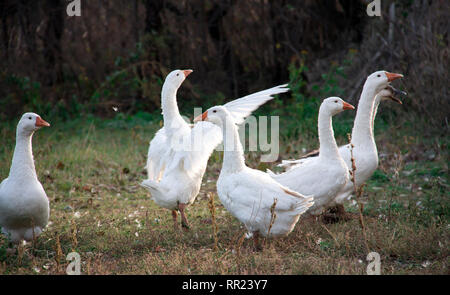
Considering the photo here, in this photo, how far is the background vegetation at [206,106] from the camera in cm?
462

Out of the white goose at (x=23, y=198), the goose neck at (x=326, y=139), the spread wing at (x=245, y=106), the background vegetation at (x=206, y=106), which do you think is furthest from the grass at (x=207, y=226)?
the spread wing at (x=245, y=106)

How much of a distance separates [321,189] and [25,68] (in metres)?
8.79

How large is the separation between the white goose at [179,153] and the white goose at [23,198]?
1.01 m

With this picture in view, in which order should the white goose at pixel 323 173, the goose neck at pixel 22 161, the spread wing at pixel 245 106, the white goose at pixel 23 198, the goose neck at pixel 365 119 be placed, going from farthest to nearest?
the spread wing at pixel 245 106 < the goose neck at pixel 365 119 < the white goose at pixel 323 173 < the goose neck at pixel 22 161 < the white goose at pixel 23 198

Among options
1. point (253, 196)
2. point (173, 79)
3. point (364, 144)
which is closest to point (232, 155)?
point (253, 196)

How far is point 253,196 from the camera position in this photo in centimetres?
464

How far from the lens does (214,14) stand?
12297 millimetres

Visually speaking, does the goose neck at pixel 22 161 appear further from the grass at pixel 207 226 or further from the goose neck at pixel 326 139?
the goose neck at pixel 326 139

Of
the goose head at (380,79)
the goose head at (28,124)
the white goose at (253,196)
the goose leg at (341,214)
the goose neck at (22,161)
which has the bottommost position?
the goose leg at (341,214)

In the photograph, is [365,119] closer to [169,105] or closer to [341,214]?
[341,214]

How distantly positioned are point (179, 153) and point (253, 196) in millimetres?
1190

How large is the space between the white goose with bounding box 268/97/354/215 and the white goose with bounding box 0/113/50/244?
2306 mm
